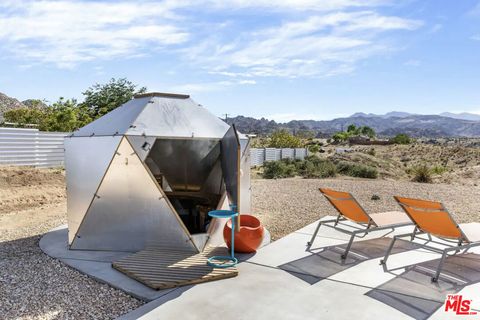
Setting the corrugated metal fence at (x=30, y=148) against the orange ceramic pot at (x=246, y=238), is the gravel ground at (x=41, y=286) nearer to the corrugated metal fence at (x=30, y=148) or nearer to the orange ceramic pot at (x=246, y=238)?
the orange ceramic pot at (x=246, y=238)

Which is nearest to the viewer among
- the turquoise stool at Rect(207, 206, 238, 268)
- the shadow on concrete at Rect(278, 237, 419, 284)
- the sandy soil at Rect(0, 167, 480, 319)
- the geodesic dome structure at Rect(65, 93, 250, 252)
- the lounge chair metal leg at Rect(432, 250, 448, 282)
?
the sandy soil at Rect(0, 167, 480, 319)

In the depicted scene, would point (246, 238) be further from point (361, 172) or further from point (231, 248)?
point (361, 172)

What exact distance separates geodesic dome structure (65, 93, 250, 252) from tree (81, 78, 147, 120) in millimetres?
28141

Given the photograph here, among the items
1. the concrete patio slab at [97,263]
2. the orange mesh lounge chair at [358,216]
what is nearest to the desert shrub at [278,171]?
the orange mesh lounge chair at [358,216]

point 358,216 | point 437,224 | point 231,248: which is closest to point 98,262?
point 231,248

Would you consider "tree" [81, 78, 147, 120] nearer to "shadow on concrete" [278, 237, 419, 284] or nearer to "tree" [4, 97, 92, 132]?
"tree" [4, 97, 92, 132]

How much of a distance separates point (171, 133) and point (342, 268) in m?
3.56

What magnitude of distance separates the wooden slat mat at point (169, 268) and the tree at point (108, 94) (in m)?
29.9

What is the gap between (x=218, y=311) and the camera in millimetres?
4133

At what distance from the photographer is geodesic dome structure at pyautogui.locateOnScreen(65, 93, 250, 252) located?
20.3ft

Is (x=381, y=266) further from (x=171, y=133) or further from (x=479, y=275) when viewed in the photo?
(x=171, y=133)

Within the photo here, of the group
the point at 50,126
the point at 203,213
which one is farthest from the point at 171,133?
the point at 50,126

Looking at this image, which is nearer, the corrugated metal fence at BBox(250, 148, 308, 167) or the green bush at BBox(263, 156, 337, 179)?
the green bush at BBox(263, 156, 337, 179)

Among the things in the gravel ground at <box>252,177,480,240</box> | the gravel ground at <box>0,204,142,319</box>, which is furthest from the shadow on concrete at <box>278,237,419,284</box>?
the gravel ground at <box>0,204,142,319</box>
